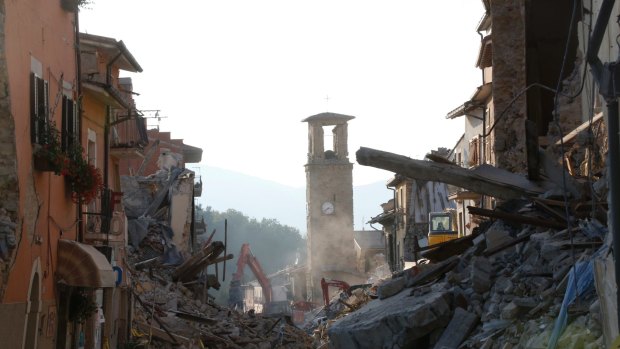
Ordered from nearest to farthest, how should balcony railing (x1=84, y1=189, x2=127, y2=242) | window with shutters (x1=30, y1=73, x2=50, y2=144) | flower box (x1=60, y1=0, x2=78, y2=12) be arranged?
window with shutters (x1=30, y1=73, x2=50, y2=144) < flower box (x1=60, y1=0, x2=78, y2=12) < balcony railing (x1=84, y1=189, x2=127, y2=242)

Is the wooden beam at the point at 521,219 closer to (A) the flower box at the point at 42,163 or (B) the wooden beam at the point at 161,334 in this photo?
(A) the flower box at the point at 42,163

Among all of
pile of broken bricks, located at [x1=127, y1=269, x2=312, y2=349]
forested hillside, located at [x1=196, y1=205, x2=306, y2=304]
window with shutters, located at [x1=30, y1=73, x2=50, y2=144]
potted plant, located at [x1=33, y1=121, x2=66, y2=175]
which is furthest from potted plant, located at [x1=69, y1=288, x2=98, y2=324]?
forested hillside, located at [x1=196, y1=205, x2=306, y2=304]

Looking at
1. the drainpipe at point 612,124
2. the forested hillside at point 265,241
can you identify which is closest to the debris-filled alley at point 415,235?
the drainpipe at point 612,124

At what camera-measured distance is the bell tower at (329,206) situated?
292ft

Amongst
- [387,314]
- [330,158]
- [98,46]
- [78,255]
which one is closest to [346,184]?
[330,158]

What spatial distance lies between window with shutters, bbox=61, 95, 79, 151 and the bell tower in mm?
65975

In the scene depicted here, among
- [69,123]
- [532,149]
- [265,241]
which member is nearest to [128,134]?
[69,123]

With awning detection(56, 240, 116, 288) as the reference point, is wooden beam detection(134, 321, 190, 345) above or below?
below

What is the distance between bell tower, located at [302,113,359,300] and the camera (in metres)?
89.0

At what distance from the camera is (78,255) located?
22.0 metres

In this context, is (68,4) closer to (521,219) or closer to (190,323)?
(521,219)

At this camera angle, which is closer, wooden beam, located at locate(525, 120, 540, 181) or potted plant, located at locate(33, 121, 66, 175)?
wooden beam, located at locate(525, 120, 540, 181)

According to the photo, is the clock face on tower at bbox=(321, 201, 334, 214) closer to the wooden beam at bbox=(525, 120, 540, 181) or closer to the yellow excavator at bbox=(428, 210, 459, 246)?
the yellow excavator at bbox=(428, 210, 459, 246)

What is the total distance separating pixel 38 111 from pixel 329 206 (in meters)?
70.3
